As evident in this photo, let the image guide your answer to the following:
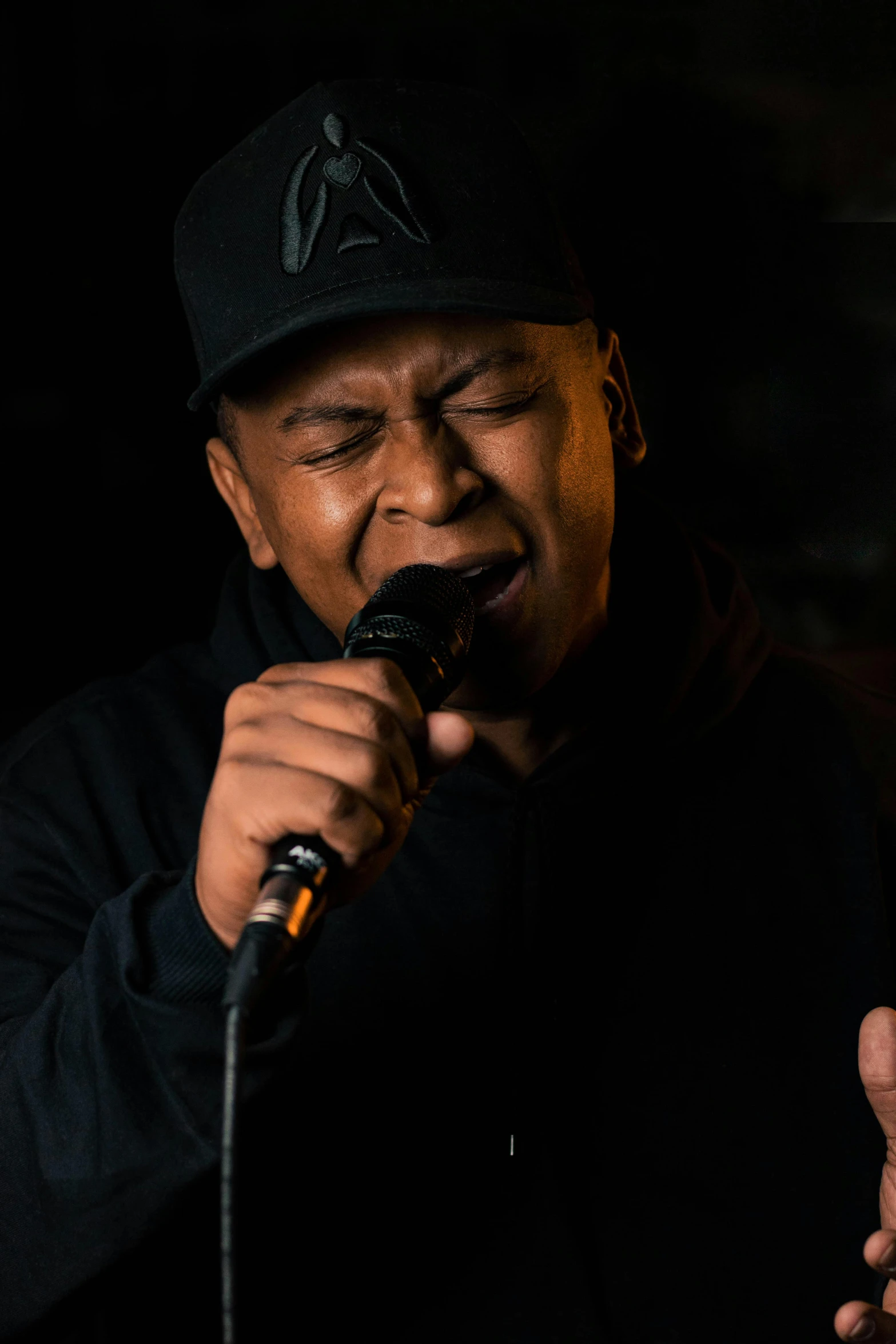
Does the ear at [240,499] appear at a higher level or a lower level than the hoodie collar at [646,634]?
higher

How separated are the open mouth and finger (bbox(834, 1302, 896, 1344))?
0.72 metres

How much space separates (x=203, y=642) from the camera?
1.78 m

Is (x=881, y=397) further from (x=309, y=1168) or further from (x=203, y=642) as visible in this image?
(x=309, y=1168)

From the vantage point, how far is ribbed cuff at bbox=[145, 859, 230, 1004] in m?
1.02

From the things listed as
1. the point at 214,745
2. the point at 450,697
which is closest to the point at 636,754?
the point at 450,697

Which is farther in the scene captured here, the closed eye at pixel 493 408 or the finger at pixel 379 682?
the closed eye at pixel 493 408

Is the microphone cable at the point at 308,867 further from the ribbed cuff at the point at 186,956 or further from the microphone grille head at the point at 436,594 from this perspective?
the ribbed cuff at the point at 186,956

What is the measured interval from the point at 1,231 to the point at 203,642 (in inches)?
28.8

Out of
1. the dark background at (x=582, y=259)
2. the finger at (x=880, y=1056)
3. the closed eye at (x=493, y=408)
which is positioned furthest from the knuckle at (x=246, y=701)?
the dark background at (x=582, y=259)

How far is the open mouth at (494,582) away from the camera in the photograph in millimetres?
1315

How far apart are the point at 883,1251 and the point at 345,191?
111 centimetres

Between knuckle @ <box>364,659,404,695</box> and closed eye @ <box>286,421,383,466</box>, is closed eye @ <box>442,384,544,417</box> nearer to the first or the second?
closed eye @ <box>286,421,383,466</box>

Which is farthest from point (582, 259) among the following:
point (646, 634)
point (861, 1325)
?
point (861, 1325)

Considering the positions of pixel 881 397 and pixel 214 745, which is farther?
pixel 881 397
